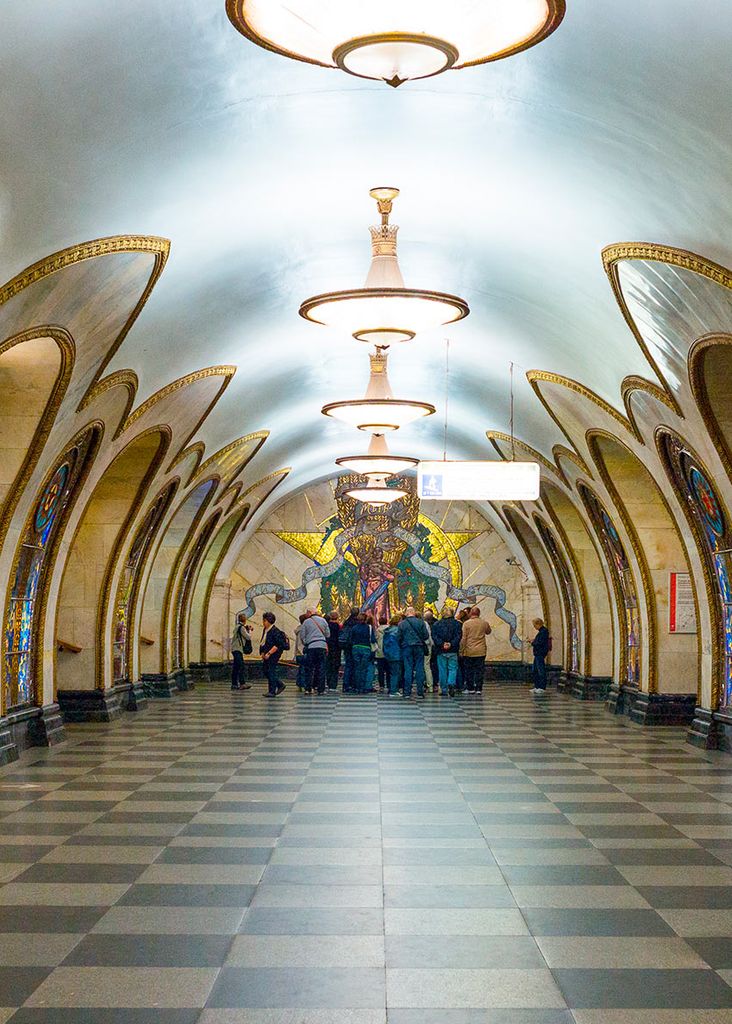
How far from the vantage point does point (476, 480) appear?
52.1 feet

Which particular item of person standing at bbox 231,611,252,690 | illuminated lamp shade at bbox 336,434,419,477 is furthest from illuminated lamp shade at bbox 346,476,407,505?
illuminated lamp shade at bbox 336,434,419,477

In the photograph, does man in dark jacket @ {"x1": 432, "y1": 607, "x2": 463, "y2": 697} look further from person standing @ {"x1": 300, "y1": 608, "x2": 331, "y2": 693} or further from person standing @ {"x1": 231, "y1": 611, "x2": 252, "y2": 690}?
person standing @ {"x1": 231, "y1": 611, "x2": 252, "y2": 690}

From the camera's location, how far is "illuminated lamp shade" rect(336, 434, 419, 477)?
19.0 metres

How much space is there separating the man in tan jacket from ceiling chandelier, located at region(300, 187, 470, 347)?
1207 centimetres

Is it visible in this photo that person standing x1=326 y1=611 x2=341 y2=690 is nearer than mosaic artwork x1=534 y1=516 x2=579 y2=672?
No

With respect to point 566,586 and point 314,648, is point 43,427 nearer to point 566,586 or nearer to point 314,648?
point 314,648

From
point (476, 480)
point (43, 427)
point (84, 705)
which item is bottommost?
point (84, 705)

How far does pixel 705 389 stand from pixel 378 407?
4130 millimetres

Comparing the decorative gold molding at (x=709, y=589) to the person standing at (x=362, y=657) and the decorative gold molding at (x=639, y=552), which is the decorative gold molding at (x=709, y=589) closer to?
the decorative gold molding at (x=639, y=552)

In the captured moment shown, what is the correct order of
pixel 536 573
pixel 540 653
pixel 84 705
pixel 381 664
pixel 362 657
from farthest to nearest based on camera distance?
pixel 536 573 → pixel 381 664 → pixel 362 657 → pixel 540 653 → pixel 84 705

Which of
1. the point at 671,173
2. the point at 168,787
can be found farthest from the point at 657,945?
the point at 168,787

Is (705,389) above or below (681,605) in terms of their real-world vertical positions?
above

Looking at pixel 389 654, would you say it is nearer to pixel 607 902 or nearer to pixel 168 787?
pixel 168 787

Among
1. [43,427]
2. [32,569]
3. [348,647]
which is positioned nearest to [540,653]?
[348,647]
